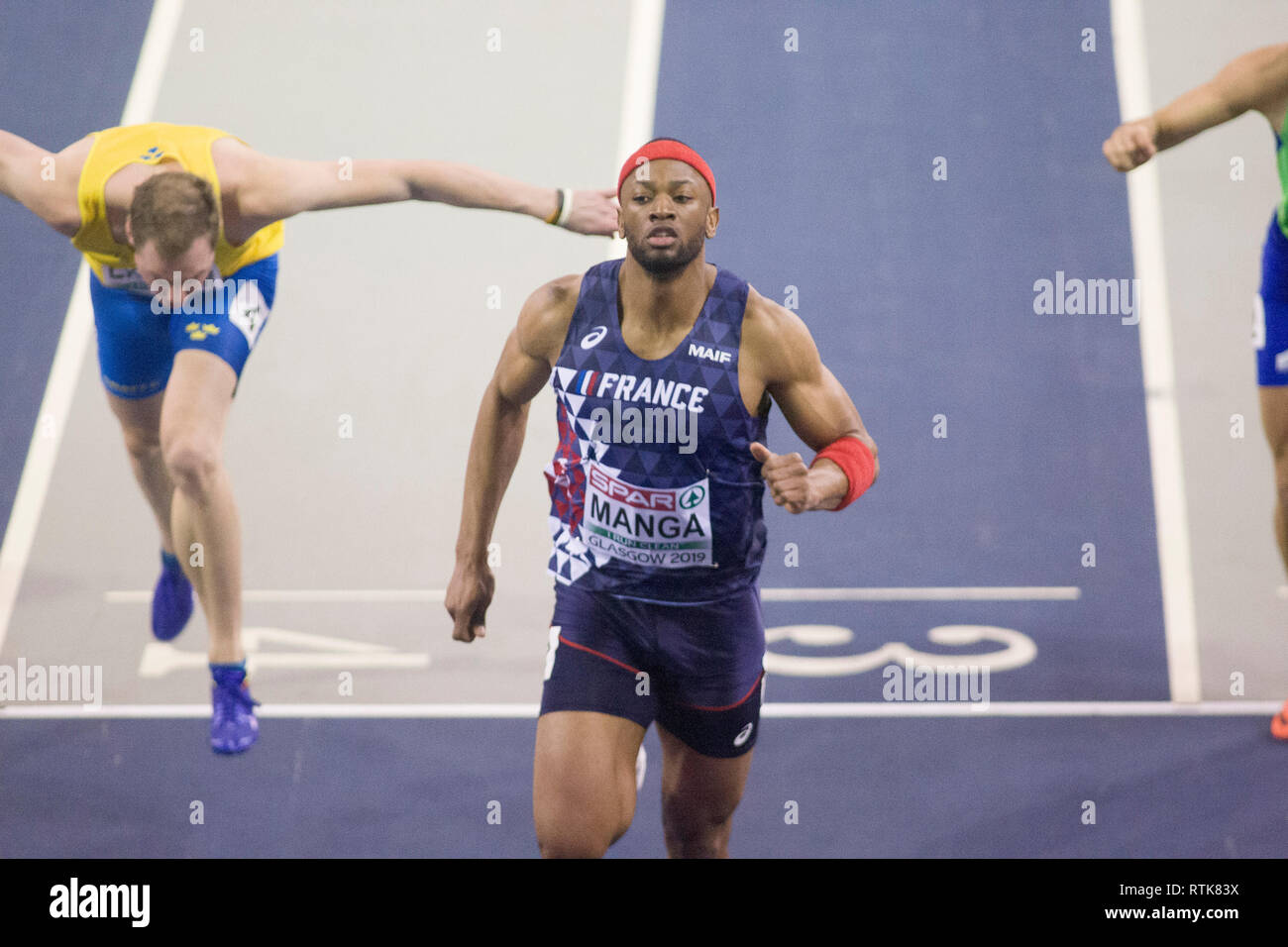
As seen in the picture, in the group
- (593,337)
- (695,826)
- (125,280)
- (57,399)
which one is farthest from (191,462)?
(57,399)

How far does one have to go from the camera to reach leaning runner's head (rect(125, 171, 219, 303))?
499cm

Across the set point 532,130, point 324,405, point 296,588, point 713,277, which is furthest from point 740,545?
point 532,130

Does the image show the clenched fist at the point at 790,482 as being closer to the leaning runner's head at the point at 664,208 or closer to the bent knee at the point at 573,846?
the leaning runner's head at the point at 664,208

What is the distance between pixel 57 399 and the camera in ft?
24.4

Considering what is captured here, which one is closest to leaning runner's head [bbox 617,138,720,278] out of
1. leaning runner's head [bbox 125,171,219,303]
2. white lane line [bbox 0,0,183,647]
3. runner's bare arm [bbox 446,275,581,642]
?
runner's bare arm [bbox 446,275,581,642]

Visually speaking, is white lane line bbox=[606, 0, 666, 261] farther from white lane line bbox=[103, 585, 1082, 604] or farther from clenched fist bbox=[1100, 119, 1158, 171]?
clenched fist bbox=[1100, 119, 1158, 171]

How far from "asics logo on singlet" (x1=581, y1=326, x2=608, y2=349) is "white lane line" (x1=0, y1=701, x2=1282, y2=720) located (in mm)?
2141

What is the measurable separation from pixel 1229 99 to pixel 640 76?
4217 millimetres

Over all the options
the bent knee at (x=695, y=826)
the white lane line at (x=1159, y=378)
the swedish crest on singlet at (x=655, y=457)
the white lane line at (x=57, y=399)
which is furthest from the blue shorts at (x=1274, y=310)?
the white lane line at (x=57, y=399)

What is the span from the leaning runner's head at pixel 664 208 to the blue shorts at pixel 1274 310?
8.21 ft

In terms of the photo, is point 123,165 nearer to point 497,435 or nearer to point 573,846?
point 497,435

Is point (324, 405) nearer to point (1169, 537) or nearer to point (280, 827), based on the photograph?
point (280, 827)

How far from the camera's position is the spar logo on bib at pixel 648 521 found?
14.4ft
